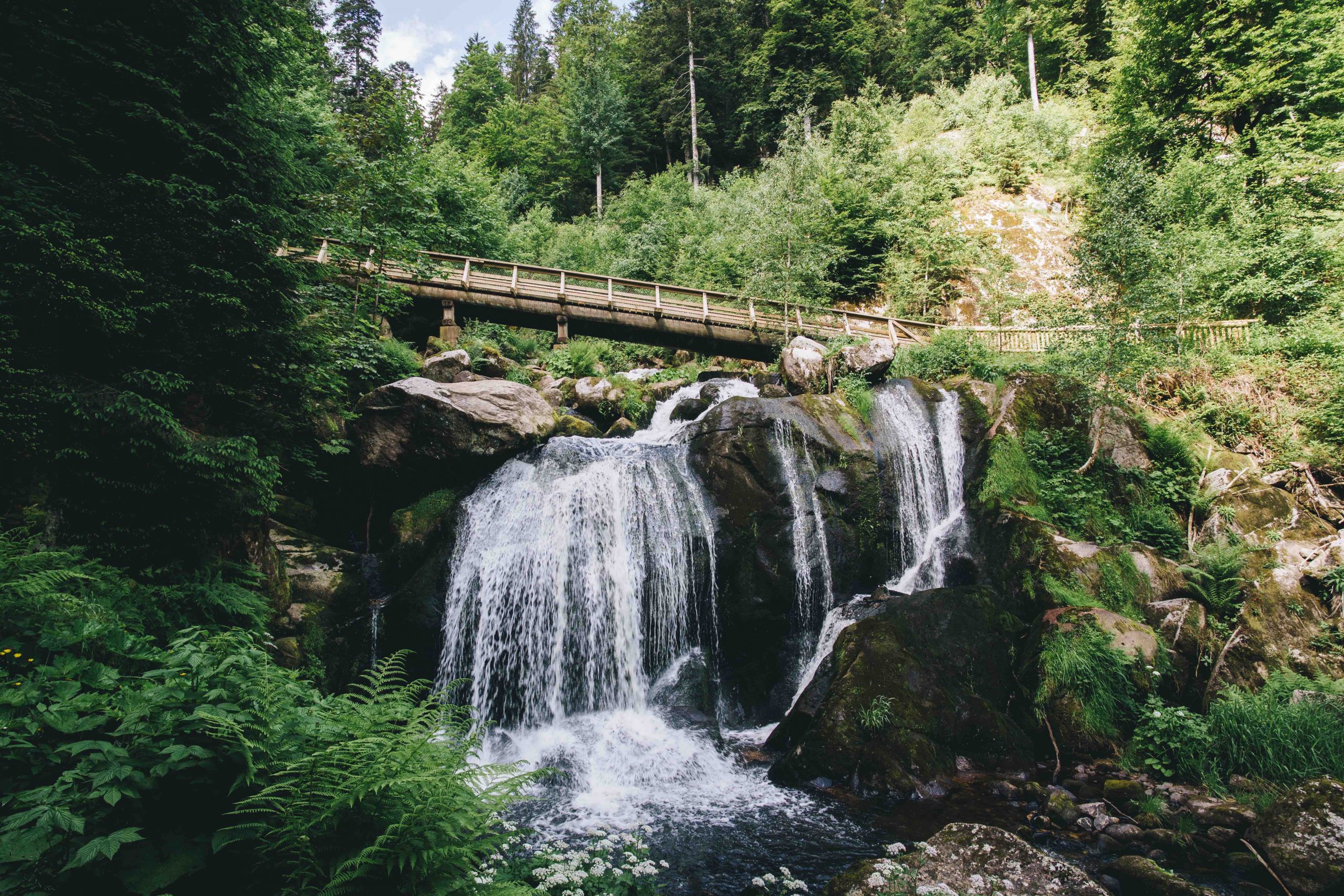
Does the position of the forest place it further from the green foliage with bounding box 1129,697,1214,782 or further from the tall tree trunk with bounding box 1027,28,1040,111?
the tall tree trunk with bounding box 1027,28,1040,111

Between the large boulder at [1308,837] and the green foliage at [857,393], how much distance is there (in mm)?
7346

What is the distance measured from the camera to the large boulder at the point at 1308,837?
4605 millimetres

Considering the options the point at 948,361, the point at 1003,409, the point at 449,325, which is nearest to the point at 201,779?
the point at 1003,409

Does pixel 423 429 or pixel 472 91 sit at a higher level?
pixel 472 91

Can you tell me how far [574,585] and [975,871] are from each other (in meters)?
6.10

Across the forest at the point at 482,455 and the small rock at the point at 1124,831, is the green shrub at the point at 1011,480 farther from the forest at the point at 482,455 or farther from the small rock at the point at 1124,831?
the small rock at the point at 1124,831

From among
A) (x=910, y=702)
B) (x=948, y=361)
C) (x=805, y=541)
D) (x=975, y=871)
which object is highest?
(x=948, y=361)

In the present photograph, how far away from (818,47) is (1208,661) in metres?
36.1

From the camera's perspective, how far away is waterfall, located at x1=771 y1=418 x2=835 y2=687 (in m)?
9.45

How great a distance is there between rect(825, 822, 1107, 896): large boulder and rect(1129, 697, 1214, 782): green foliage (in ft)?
11.2

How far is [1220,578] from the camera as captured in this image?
8.03m

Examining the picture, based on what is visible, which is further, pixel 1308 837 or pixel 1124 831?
pixel 1124 831

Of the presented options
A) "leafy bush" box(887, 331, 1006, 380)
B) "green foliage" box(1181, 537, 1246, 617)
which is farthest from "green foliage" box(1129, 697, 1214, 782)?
"leafy bush" box(887, 331, 1006, 380)

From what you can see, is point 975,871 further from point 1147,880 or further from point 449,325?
point 449,325
